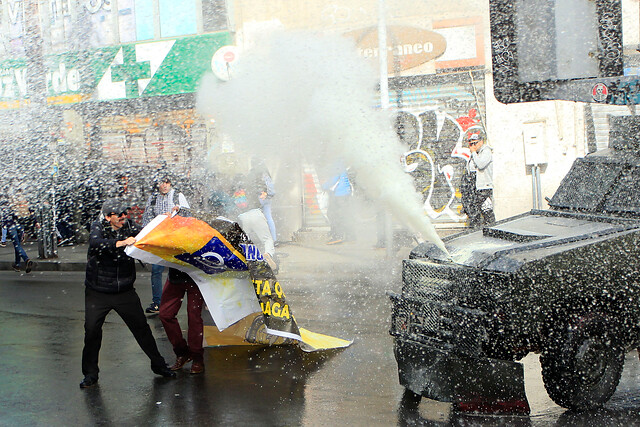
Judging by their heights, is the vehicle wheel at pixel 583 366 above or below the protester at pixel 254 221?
below

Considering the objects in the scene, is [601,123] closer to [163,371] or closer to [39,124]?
[163,371]

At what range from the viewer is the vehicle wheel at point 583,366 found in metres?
4.66

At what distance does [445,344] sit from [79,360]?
12.8ft

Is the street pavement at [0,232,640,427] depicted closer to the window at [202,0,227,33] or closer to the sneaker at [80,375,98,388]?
the sneaker at [80,375,98,388]

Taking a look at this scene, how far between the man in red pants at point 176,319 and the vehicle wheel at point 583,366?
304 centimetres

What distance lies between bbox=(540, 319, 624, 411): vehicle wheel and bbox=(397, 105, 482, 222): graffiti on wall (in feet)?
36.2

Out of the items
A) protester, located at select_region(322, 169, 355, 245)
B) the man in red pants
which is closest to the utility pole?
protester, located at select_region(322, 169, 355, 245)

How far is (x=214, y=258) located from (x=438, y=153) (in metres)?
10.9

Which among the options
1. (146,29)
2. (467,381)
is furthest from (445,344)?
(146,29)

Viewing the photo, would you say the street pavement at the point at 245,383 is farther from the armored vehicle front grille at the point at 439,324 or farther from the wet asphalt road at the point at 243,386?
the armored vehicle front grille at the point at 439,324

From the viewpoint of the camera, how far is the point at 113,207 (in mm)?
5996

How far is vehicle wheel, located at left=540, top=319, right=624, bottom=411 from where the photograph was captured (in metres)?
4.66

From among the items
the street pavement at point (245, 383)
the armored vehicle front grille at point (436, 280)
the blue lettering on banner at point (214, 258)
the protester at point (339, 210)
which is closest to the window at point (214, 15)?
the protester at point (339, 210)

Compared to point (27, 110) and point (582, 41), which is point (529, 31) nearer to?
point (582, 41)
